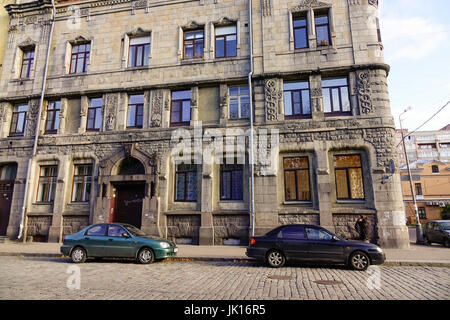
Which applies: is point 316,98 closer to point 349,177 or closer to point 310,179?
point 310,179

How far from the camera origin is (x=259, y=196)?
48.3 ft

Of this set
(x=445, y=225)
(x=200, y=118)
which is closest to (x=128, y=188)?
(x=200, y=118)

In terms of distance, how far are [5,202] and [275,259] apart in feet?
58.4

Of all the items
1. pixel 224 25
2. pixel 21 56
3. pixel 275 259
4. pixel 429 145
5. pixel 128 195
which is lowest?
pixel 275 259

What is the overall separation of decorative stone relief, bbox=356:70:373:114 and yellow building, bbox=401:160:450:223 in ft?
129

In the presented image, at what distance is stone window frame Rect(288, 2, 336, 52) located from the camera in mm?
16047

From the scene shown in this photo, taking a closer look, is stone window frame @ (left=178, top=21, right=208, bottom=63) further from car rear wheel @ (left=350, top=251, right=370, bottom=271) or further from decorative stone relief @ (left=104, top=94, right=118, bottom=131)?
car rear wheel @ (left=350, top=251, right=370, bottom=271)

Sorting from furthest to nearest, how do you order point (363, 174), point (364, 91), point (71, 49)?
point (71, 49)
point (364, 91)
point (363, 174)

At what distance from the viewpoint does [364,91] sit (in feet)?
49.0

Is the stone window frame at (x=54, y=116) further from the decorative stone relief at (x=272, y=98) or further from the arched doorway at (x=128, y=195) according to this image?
the decorative stone relief at (x=272, y=98)

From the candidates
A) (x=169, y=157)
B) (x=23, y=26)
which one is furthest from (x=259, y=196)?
(x=23, y=26)

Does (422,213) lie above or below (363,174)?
below
